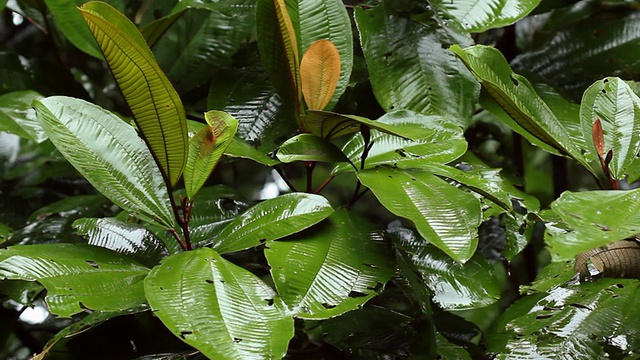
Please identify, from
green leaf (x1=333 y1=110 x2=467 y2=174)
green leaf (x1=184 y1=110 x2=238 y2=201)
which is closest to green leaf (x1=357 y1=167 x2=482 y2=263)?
green leaf (x1=333 y1=110 x2=467 y2=174)

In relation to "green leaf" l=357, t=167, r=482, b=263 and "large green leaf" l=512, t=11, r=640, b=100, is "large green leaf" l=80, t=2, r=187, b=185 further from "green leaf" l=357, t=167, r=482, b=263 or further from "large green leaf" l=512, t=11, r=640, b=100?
"large green leaf" l=512, t=11, r=640, b=100

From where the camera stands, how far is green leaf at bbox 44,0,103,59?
3.12 ft

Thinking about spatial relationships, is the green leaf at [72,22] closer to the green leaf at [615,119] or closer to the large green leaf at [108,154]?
the large green leaf at [108,154]

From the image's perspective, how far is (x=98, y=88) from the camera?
1342 mm

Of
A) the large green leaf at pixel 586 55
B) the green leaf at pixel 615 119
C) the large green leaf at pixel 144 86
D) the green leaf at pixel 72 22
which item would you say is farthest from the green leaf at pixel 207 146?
the large green leaf at pixel 586 55

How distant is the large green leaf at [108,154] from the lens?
64 cm

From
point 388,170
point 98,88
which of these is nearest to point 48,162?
point 98,88

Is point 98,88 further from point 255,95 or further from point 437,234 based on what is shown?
point 437,234

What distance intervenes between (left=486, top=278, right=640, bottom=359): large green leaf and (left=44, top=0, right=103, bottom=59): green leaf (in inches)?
28.8

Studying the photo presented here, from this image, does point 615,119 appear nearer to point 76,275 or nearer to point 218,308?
point 218,308

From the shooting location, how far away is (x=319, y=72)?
68cm

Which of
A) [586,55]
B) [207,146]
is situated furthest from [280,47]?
[586,55]

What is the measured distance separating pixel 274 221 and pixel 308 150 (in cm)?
8

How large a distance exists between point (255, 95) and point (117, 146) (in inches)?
10.4
